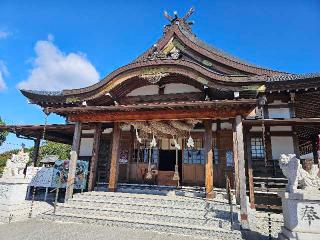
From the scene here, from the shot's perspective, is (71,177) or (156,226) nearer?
(156,226)

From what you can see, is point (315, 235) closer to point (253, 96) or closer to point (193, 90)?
point (253, 96)

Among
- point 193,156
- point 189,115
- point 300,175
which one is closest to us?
point 300,175

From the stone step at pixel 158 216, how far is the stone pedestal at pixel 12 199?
51.2 inches

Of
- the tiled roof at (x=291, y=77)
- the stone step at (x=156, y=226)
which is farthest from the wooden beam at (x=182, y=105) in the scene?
the stone step at (x=156, y=226)

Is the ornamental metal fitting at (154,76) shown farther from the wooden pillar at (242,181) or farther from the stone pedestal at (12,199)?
the stone pedestal at (12,199)

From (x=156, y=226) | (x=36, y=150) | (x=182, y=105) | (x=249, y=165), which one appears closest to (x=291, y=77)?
(x=249, y=165)

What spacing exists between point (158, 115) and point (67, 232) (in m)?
5.00

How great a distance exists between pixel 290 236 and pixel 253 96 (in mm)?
6203

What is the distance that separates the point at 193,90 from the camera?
11281mm

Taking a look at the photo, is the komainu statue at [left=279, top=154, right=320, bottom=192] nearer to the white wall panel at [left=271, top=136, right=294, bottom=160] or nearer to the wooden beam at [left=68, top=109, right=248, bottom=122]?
the wooden beam at [left=68, top=109, right=248, bottom=122]

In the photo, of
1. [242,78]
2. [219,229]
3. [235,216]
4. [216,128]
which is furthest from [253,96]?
[219,229]

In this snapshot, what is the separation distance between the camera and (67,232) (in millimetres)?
6832

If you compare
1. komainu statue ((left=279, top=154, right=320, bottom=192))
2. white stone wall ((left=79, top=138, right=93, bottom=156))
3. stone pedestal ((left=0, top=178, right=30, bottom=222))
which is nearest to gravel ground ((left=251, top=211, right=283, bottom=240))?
komainu statue ((left=279, top=154, right=320, bottom=192))

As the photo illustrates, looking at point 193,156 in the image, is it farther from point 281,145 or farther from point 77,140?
point 77,140
